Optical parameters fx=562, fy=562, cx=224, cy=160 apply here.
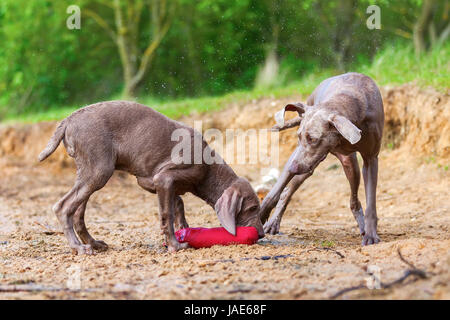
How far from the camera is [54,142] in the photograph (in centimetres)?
617

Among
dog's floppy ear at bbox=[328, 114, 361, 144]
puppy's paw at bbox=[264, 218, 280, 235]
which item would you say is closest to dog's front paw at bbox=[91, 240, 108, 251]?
puppy's paw at bbox=[264, 218, 280, 235]

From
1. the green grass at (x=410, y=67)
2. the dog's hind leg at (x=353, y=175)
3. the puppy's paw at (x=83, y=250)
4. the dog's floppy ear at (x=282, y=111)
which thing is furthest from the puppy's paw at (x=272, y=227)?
the green grass at (x=410, y=67)

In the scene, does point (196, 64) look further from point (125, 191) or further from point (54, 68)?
point (125, 191)

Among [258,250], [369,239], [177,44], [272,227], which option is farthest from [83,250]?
[177,44]

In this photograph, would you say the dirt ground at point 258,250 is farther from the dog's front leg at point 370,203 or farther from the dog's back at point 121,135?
the dog's back at point 121,135

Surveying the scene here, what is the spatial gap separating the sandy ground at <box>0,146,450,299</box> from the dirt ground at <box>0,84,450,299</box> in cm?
1

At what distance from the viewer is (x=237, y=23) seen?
1997 centimetres

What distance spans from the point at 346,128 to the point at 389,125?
19.1 feet

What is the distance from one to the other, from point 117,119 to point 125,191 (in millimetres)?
5481

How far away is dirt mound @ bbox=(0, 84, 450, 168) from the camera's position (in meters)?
10.1

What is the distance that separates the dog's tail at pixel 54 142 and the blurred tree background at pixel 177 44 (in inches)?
372

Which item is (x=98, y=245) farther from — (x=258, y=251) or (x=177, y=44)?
(x=177, y=44)

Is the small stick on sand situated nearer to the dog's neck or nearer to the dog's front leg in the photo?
the dog's front leg

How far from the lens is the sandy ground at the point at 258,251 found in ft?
14.1
